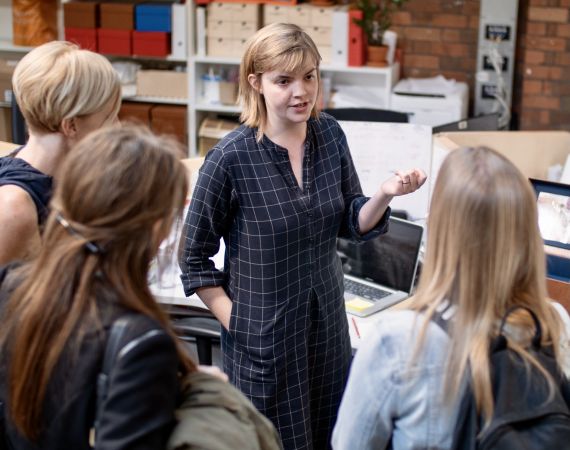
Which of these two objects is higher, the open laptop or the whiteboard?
the whiteboard

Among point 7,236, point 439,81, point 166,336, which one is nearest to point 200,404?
point 166,336

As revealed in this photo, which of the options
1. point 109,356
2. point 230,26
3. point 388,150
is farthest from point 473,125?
point 109,356

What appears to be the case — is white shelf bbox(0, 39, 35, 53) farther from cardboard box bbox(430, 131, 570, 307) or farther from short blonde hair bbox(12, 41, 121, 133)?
short blonde hair bbox(12, 41, 121, 133)

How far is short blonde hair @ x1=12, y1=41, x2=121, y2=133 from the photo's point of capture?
1.68 meters

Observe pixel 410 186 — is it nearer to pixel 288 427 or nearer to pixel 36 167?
pixel 288 427

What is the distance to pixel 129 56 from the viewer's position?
5.27 metres

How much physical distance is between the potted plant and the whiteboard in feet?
6.06

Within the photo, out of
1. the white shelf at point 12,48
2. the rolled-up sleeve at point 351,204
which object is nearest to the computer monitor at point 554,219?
the rolled-up sleeve at point 351,204

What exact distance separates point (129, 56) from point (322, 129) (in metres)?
3.36

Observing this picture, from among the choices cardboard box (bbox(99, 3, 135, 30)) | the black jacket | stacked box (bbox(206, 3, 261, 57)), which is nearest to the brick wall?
stacked box (bbox(206, 3, 261, 57))

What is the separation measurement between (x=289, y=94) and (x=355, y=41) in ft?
9.71

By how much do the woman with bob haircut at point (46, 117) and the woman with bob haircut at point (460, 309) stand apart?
2.37 feet

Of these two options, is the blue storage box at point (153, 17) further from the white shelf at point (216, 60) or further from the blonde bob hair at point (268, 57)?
the blonde bob hair at point (268, 57)

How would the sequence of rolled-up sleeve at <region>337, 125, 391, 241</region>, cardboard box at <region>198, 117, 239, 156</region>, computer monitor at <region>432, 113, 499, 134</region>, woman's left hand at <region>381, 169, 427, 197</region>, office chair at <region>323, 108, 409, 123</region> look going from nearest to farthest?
woman's left hand at <region>381, 169, 427, 197</region> < rolled-up sleeve at <region>337, 125, 391, 241</region> < computer monitor at <region>432, 113, 499, 134</region> < office chair at <region>323, 108, 409, 123</region> < cardboard box at <region>198, 117, 239, 156</region>
